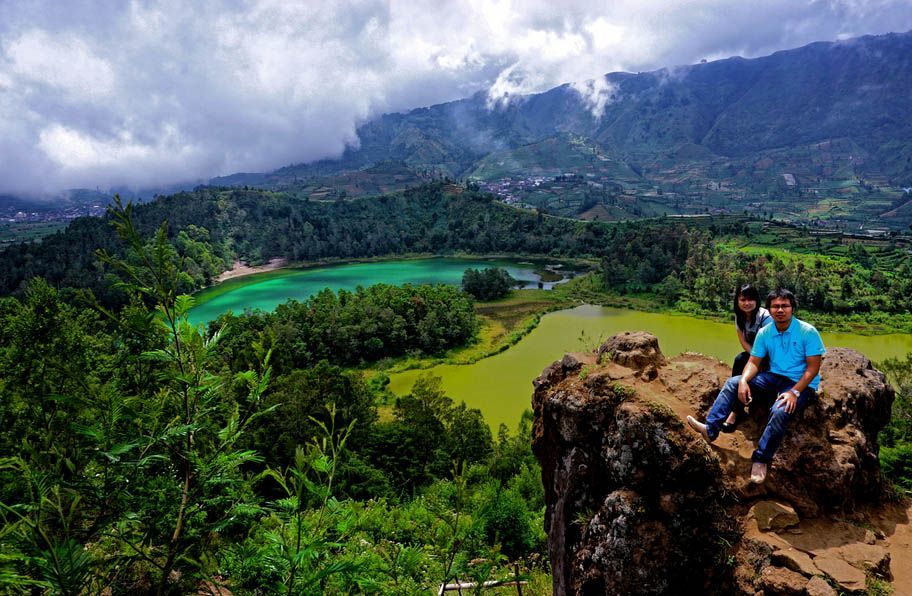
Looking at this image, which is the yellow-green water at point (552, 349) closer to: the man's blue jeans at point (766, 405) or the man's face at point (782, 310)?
the man's blue jeans at point (766, 405)

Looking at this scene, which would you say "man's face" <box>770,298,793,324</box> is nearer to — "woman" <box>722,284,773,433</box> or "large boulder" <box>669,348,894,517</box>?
"woman" <box>722,284,773,433</box>

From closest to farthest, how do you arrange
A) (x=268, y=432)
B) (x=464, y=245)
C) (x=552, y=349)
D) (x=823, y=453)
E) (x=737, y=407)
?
1. (x=823, y=453)
2. (x=737, y=407)
3. (x=268, y=432)
4. (x=552, y=349)
5. (x=464, y=245)

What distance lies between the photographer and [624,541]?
20.1 ft

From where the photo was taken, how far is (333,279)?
113 m

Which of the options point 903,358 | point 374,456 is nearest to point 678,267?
point 903,358

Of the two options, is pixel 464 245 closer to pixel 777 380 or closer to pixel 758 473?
pixel 777 380

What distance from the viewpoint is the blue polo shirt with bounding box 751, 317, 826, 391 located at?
6.67 m

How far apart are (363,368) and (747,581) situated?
48791 millimetres

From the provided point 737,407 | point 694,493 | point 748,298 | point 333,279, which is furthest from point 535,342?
point 333,279

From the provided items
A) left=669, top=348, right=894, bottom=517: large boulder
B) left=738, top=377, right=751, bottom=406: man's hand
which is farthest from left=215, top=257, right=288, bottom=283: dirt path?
left=669, top=348, right=894, bottom=517: large boulder

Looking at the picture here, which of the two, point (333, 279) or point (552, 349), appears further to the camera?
point (333, 279)

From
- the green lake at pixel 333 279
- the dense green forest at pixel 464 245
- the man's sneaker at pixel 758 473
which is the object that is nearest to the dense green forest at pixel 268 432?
the dense green forest at pixel 464 245

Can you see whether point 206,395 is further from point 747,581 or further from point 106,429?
point 747,581

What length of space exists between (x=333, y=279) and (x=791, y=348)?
11229 centimetres
